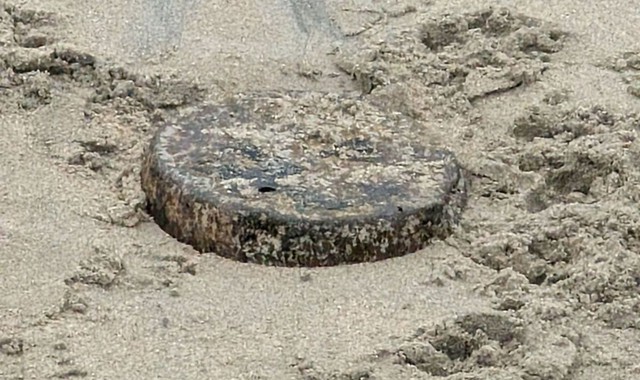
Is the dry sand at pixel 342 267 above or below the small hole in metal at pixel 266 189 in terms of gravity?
below

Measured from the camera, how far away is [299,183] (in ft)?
8.77

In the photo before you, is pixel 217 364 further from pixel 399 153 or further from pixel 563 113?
pixel 563 113

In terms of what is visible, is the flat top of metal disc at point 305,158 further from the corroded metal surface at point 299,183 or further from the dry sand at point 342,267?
the dry sand at point 342,267

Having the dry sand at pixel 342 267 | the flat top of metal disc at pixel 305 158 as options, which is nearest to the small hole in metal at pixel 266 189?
the flat top of metal disc at pixel 305 158

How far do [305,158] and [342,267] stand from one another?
0.98 feet

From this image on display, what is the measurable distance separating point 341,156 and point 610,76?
0.81 metres

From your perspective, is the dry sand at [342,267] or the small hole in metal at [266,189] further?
the small hole in metal at [266,189]

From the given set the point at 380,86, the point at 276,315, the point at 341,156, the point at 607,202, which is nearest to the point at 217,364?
the point at 276,315

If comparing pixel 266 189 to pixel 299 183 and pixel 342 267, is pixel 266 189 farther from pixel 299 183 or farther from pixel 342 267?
pixel 342 267

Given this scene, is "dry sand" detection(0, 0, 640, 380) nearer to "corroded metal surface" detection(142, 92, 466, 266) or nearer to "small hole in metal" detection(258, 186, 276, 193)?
"corroded metal surface" detection(142, 92, 466, 266)

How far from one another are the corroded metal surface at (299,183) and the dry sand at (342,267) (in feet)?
0.13

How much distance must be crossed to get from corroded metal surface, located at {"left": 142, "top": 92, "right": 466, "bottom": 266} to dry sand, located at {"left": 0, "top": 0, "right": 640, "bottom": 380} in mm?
38

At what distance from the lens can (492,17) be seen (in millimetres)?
3455

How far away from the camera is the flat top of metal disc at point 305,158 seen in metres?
2.62
